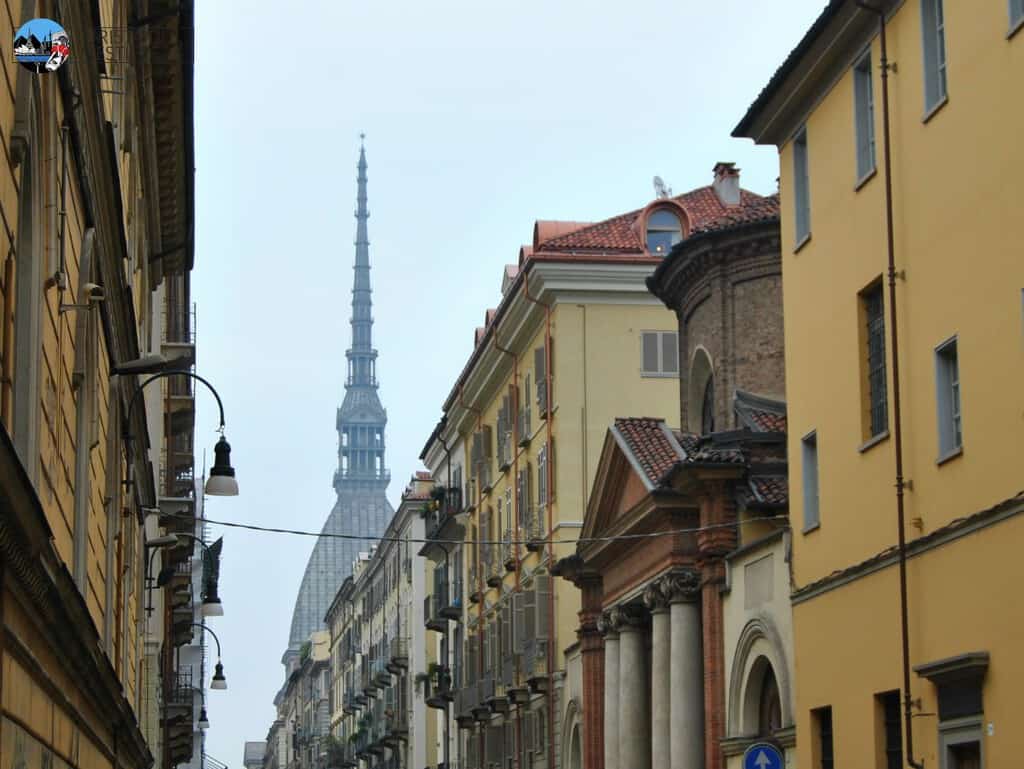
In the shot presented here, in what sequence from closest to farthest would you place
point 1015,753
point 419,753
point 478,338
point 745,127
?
point 1015,753 → point 745,127 → point 478,338 → point 419,753

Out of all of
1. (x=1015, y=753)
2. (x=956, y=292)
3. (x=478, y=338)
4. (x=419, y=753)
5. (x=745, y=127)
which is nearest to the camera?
(x=1015, y=753)

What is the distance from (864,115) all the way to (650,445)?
14.6 meters

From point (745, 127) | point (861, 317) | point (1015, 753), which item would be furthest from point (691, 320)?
point (1015, 753)

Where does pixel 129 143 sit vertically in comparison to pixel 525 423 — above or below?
below

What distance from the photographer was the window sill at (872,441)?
22916mm

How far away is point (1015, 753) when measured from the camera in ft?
61.9

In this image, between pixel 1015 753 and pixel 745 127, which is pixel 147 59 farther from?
pixel 1015 753

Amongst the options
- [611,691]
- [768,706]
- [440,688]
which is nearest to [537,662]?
[611,691]

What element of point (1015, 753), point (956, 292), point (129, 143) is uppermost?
point (129, 143)

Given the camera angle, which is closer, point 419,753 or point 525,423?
point 525,423

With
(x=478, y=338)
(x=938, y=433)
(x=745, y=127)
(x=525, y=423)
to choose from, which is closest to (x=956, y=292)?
(x=938, y=433)

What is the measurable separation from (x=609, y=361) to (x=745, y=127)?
20.9 m

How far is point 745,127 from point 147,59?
939 centimetres

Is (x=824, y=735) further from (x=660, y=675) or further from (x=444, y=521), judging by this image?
(x=444, y=521)
